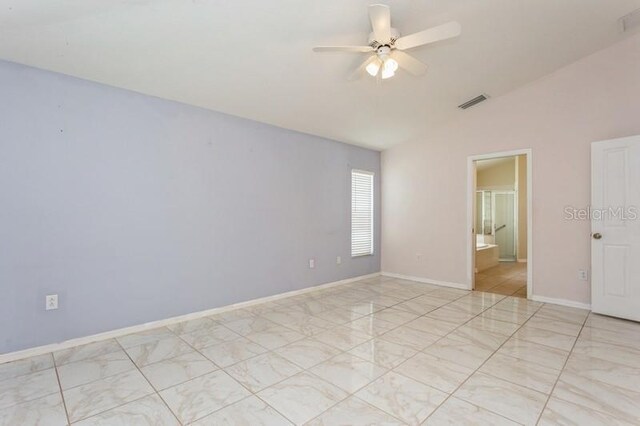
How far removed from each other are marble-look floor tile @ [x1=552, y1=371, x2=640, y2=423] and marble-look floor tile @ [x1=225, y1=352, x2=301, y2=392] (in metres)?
1.87

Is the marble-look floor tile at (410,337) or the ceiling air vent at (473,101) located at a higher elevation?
the ceiling air vent at (473,101)

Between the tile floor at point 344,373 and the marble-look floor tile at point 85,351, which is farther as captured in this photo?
the marble-look floor tile at point 85,351

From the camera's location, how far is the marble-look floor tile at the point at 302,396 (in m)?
1.89

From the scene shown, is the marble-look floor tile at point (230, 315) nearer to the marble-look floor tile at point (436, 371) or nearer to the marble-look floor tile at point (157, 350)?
the marble-look floor tile at point (157, 350)

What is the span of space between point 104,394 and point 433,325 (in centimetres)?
299

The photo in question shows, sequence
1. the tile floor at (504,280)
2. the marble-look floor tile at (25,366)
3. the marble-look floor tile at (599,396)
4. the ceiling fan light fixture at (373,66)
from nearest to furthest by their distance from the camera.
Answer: the marble-look floor tile at (599,396) < the marble-look floor tile at (25,366) < the ceiling fan light fixture at (373,66) < the tile floor at (504,280)

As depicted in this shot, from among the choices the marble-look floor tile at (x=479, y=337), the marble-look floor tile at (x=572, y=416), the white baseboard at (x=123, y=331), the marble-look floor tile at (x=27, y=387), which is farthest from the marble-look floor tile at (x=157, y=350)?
the marble-look floor tile at (x=572, y=416)

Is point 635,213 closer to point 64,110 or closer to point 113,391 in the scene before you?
point 113,391

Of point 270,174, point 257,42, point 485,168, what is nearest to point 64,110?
point 257,42

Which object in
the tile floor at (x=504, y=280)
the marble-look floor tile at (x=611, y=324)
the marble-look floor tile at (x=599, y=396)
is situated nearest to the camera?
the marble-look floor tile at (x=599, y=396)

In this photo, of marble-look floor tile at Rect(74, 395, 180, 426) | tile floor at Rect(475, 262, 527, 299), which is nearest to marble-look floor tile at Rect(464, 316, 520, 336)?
tile floor at Rect(475, 262, 527, 299)

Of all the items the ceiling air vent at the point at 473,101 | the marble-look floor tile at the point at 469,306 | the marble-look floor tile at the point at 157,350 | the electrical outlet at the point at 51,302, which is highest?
the ceiling air vent at the point at 473,101

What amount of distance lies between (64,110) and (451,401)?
3949 millimetres

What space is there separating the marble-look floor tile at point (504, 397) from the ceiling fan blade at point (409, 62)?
2.62m
